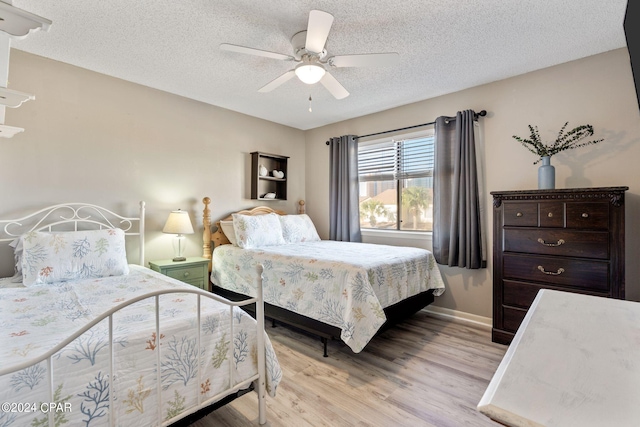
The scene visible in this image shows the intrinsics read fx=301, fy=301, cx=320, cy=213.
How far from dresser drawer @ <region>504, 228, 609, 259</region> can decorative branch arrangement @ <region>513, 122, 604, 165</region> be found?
2.25ft

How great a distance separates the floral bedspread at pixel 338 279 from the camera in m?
2.27

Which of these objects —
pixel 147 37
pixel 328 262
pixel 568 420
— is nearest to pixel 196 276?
pixel 328 262

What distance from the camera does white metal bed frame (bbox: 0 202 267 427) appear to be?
3.52 ft

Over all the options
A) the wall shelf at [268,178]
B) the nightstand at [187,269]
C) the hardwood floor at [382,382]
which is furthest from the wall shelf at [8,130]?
the wall shelf at [268,178]

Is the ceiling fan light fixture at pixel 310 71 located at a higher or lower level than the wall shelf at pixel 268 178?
higher

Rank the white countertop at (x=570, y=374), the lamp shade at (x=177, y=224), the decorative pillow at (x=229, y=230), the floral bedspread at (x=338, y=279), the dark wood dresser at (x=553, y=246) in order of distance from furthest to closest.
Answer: the decorative pillow at (x=229, y=230) → the lamp shade at (x=177, y=224) → the floral bedspread at (x=338, y=279) → the dark wood dresser at (x=553, y=246) → the white countertop at (x=570, y=374)

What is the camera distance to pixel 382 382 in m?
2.14

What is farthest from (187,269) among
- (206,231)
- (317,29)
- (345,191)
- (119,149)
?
(317,29)

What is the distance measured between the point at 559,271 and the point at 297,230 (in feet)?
8.92

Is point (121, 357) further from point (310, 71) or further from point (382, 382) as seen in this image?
point (310, 71)

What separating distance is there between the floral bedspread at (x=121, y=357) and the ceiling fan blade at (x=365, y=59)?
1.79m

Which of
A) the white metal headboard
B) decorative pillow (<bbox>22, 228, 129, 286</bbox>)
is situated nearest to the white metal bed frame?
the white metal headboard

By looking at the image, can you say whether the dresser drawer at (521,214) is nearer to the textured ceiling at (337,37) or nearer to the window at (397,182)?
the window at (397,182)

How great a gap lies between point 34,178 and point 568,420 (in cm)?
355
